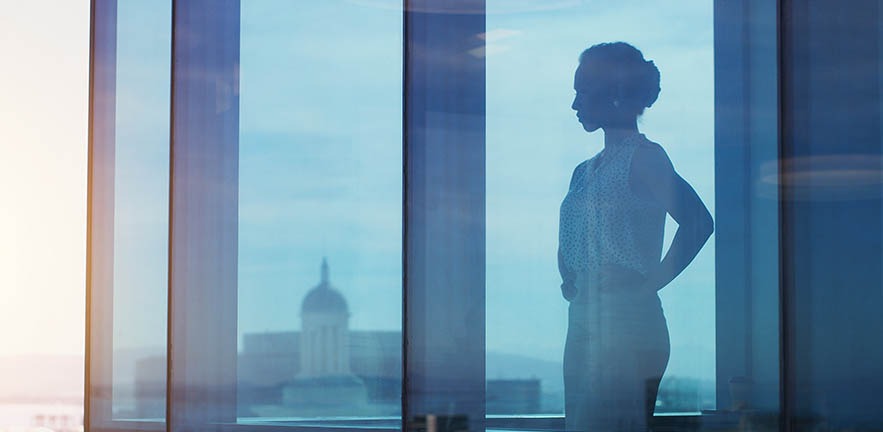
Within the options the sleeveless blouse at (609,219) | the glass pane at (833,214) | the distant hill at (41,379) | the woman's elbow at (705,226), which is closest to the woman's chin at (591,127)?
the sleeveless blouse at (609,219)

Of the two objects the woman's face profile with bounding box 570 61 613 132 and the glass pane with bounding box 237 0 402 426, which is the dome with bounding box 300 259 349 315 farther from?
the woman's face profile with bounding box 570 61 613 132

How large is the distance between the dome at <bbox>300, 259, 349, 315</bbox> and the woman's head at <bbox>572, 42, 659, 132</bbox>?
1400 mm

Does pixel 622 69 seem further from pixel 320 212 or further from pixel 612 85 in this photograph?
pixel 320 212

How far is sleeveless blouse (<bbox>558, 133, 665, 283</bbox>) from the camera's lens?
5293mm

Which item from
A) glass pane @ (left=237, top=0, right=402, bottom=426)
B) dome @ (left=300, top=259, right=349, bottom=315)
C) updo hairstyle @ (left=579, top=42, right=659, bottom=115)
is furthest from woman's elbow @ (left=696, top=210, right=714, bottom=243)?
dome @ (left=300, top=259, right=349, bottom=315)

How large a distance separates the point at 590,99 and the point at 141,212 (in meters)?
2.50

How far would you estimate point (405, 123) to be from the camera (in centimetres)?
551

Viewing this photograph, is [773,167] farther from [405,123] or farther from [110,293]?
[110,293]

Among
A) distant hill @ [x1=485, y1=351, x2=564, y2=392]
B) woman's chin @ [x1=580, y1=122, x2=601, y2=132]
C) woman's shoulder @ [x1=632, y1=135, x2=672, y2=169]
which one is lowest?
distant hill @ [x1=485, y1=351, x2=564, y2=392]

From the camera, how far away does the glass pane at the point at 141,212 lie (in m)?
6.18

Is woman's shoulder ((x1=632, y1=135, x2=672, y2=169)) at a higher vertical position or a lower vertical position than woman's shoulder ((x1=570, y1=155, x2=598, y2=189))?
higher

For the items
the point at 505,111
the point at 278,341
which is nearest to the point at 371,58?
the point at 505,111

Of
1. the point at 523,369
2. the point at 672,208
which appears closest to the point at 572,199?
the point at 672,208

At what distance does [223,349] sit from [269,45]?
5.09ft
